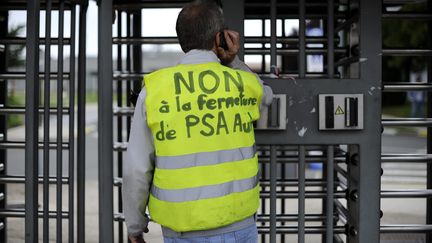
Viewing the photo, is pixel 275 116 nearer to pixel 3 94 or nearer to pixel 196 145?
pixel 196 145

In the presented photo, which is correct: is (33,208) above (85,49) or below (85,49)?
below

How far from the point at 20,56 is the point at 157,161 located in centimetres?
1708

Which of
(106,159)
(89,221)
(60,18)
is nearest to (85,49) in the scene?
(60,18)

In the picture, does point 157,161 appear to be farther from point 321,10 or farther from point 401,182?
point 401,182

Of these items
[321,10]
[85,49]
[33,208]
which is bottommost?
[33,208]

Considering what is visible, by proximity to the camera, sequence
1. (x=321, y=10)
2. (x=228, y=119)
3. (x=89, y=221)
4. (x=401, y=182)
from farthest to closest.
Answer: (x=401, y=182) → (x=89, y=221) → (x=321, y=10) → (x=228, y=119)

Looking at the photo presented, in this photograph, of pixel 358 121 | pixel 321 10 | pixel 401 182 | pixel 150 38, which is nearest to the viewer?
pixel 358 121

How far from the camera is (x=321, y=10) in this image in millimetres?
4500

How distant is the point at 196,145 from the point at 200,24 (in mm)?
432

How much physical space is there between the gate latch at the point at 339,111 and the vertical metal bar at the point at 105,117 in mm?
1001

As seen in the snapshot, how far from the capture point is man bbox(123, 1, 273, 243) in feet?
7.09

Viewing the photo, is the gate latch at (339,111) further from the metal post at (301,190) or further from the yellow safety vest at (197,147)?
the yellow safety vest at (197,147)

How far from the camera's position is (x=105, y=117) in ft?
9.64

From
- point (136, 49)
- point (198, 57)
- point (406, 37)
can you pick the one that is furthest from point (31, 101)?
point (406, 37)
